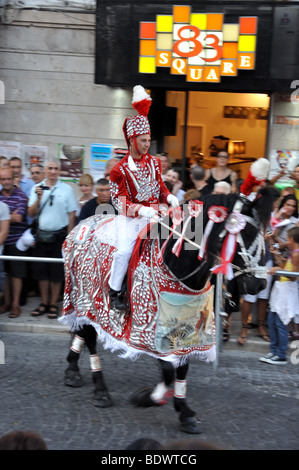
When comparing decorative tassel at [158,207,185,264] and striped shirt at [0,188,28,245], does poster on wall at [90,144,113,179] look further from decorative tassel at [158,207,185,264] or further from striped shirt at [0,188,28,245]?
decorative tassel at [158,207,185,264]

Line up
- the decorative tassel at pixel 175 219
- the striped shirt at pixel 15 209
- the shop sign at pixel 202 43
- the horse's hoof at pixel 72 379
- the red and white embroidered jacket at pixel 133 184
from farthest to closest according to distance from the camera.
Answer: the shop sign at pixel 202 43, the striped shirt at pixel 15 209, the horse's hoof at pixel 72 379, the red and white embroidered jacket at pixel 133 184, the decorative tassel at pixel 175 219

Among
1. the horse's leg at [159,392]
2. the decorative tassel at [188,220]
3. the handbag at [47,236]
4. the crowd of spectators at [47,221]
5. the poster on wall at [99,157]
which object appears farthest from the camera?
the poster on wall at [99,157]

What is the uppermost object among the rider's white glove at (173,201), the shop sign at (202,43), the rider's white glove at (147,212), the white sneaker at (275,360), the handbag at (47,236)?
the shop sign at (202,43)

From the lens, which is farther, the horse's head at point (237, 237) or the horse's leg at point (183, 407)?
the horse's leg at point (183, 407)

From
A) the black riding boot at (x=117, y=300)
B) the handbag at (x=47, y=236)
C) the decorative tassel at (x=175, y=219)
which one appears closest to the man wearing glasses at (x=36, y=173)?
the handbag at (x=47, y=236)

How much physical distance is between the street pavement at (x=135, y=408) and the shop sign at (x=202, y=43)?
14.4 feet

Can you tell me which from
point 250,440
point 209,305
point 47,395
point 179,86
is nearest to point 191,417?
point 250,440

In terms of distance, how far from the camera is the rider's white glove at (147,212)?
4.91 meters

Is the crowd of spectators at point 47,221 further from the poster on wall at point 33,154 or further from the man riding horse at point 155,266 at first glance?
the poster on wall at point 33,154

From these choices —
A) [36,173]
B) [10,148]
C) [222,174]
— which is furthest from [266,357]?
[10,148]

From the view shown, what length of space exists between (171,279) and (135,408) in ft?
4.86

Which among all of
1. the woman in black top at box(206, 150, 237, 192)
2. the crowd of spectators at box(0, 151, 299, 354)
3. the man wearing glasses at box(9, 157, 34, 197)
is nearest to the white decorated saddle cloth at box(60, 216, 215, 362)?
the crowd of spectators at box(0, 151, 299, 354)

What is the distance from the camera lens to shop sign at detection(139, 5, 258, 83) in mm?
9469

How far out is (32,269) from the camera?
810 centimetres
